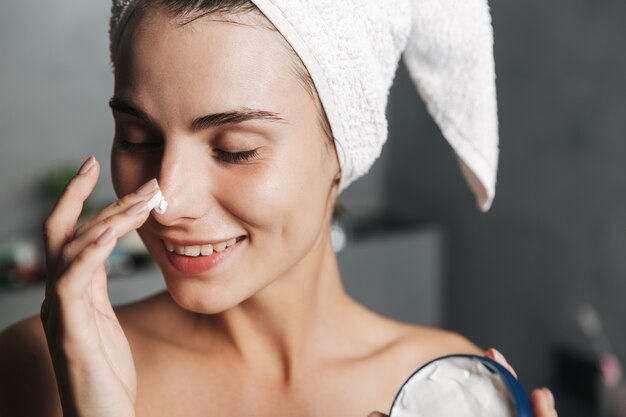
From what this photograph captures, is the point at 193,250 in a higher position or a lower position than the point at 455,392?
higher

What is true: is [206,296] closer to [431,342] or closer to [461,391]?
[461,391]

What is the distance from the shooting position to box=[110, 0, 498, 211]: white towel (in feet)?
2.53

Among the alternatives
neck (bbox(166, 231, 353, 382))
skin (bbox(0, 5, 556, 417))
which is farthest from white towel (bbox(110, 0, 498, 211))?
neck (bbox(166, 231, 353, 382))

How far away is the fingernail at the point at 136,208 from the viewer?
675 mm

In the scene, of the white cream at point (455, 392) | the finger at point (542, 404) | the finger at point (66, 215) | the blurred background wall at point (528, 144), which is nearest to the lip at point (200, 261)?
the finger at point (66, 215)

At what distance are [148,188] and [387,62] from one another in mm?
374

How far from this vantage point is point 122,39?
759 millimetres

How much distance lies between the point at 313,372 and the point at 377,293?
6.00ft

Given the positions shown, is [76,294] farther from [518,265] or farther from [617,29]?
[518,265]

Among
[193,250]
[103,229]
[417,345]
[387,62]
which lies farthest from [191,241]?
[417,345]

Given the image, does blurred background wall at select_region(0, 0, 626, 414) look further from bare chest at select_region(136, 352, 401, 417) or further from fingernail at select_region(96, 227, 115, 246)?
fingernail at select_region(96, 227, 115, 246)

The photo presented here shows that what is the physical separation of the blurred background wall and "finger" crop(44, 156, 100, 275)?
1847 millimetres

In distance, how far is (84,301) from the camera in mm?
654

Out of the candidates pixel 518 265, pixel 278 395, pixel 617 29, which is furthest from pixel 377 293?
pixel 278 395
